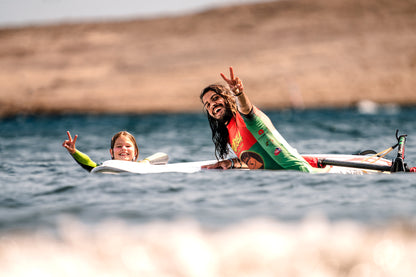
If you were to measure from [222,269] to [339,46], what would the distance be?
57.2 metres

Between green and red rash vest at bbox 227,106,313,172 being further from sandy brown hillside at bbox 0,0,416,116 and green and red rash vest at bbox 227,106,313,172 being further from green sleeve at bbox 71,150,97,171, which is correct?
sandy brown hillside at bbox 0,0,416,116

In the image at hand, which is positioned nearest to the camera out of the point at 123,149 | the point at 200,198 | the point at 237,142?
the point at 200,198

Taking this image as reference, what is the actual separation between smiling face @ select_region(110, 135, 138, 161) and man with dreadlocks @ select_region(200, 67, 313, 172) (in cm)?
152

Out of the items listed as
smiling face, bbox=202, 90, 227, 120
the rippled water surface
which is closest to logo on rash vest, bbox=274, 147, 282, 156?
the rippled water surface

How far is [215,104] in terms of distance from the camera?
266 inches

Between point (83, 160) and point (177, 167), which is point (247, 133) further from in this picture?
point (83, 160)

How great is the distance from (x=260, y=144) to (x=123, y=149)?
228 centimetres

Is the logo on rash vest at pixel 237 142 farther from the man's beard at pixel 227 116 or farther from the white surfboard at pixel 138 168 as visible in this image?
the white surfboard at pixel 138 168

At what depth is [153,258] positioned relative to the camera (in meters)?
3.92

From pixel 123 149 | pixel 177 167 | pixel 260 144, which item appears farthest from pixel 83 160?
pixel 260 144

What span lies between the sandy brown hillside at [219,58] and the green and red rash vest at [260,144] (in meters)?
40.4

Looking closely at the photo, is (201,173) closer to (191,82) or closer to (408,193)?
(408,193)

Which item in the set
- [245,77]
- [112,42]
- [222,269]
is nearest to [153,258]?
[222,269]

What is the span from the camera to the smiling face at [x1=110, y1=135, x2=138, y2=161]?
8.02 m
